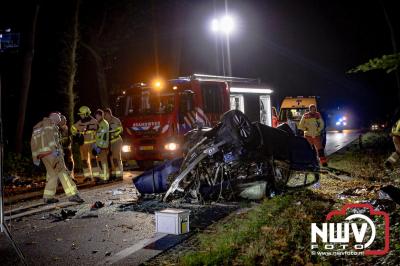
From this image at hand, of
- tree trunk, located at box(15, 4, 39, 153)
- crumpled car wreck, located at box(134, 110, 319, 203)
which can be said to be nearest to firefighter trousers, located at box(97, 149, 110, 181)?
crumpled car wreck, located at box(134, 110, 319, 203)

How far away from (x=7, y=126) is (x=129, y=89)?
5.00 meters

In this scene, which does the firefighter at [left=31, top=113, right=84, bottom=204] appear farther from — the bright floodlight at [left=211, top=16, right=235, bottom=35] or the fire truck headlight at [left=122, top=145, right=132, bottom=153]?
the bright floodlight at [left=211, top=16, right=235, bottom=35]

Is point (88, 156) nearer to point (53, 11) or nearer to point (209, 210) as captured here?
point (209, 210)

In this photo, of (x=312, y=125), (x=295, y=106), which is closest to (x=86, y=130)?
(x=312, y=125)

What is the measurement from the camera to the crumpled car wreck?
7.34m

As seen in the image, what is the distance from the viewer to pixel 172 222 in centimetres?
573

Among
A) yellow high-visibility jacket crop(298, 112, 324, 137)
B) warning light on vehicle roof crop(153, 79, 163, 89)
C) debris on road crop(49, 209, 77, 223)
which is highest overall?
warning light on vehicle roof crop(153, 79, 163, 89)

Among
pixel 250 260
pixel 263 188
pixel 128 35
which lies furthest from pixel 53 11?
pixel 250 260

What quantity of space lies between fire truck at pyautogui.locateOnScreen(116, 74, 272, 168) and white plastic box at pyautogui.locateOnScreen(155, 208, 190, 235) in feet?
19.8

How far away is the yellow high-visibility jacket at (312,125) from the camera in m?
11.5

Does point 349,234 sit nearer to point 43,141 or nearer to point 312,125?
point 43,141

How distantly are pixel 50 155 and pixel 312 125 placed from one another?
6735mm

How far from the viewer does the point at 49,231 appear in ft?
20.6

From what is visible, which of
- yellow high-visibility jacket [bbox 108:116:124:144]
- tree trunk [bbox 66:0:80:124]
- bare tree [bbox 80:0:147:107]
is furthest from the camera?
bare tree [bbox 80:0:147:107]
